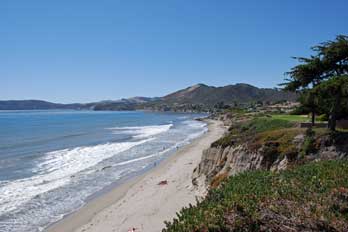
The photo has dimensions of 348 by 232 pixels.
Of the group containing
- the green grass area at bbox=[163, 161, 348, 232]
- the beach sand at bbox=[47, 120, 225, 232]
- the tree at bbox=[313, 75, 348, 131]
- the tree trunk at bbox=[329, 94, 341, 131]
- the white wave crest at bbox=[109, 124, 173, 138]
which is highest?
the tree at bbox=[313, 75, 348, 131]

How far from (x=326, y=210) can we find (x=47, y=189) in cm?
1848

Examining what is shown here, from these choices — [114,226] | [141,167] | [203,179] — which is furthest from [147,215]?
[141,167]

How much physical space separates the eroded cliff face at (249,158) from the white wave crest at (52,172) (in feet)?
31.7

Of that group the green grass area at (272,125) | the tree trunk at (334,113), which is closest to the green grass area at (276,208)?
the tree trunk at (334,113)

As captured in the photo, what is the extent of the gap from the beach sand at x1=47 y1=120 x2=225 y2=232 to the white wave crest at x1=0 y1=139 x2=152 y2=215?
3.95 metres

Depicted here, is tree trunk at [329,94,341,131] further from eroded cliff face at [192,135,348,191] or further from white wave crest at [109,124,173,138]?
white wave crest at [109,124,173,138]

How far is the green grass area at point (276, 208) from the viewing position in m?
6.18

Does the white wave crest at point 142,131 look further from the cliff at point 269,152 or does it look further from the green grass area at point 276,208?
the green grass area at point 276,208

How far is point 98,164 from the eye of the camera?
100 feet

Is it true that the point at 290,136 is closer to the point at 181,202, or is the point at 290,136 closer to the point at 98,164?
the point at 181,202

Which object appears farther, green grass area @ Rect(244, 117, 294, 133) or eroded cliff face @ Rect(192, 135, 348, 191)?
green grass area @ Rect(244, 117, 294, 133)

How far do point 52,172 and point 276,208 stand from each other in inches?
928

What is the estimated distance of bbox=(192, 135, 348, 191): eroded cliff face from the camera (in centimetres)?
1422

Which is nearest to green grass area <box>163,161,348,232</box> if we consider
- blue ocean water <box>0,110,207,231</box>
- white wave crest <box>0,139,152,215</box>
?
blue ocean water <box>0,110,207,231</box>
